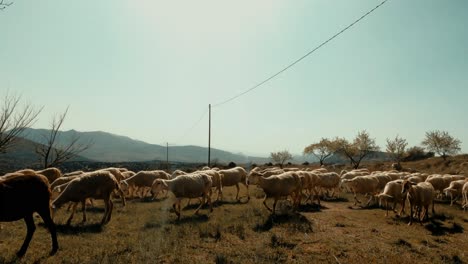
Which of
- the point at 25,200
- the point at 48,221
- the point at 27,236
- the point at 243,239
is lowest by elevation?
the point at 243,239

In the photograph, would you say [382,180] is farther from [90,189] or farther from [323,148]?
[323,148]

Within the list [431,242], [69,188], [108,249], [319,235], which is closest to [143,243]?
[108,249]

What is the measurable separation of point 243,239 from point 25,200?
22.2 ft

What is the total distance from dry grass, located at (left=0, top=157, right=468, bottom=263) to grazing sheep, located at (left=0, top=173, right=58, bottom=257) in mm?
862

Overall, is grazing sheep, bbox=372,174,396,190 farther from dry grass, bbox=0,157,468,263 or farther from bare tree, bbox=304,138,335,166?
bare tree, bbox=304,138,335,166

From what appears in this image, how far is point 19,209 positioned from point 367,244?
1055 cm

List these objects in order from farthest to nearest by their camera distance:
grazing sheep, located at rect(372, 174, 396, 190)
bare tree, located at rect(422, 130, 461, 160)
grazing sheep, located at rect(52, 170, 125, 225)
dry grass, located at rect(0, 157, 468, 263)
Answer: bare tree, located at rect(422, 130, 461, 160) → grazing sheep, located at rect(372, 174, 396, 190) → grazing sheep, located at rect(52, 170, 125, 225) → dry grass, located at rect(0, 157, 468, 263)

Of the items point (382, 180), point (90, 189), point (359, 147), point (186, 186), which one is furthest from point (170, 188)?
point (359, 147)

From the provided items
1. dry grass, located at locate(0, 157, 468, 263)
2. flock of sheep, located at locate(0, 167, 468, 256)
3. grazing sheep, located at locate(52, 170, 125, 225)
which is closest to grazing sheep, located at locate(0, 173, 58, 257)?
flock of sheep, located at locate(0, 167, 468, 256)

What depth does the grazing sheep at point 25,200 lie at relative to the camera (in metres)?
8.63

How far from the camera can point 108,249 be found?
10.0 metres

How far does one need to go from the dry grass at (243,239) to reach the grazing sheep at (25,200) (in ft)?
2.83

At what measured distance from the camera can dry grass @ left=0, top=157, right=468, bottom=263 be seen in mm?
9656

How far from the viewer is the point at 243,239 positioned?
11.8 metres
